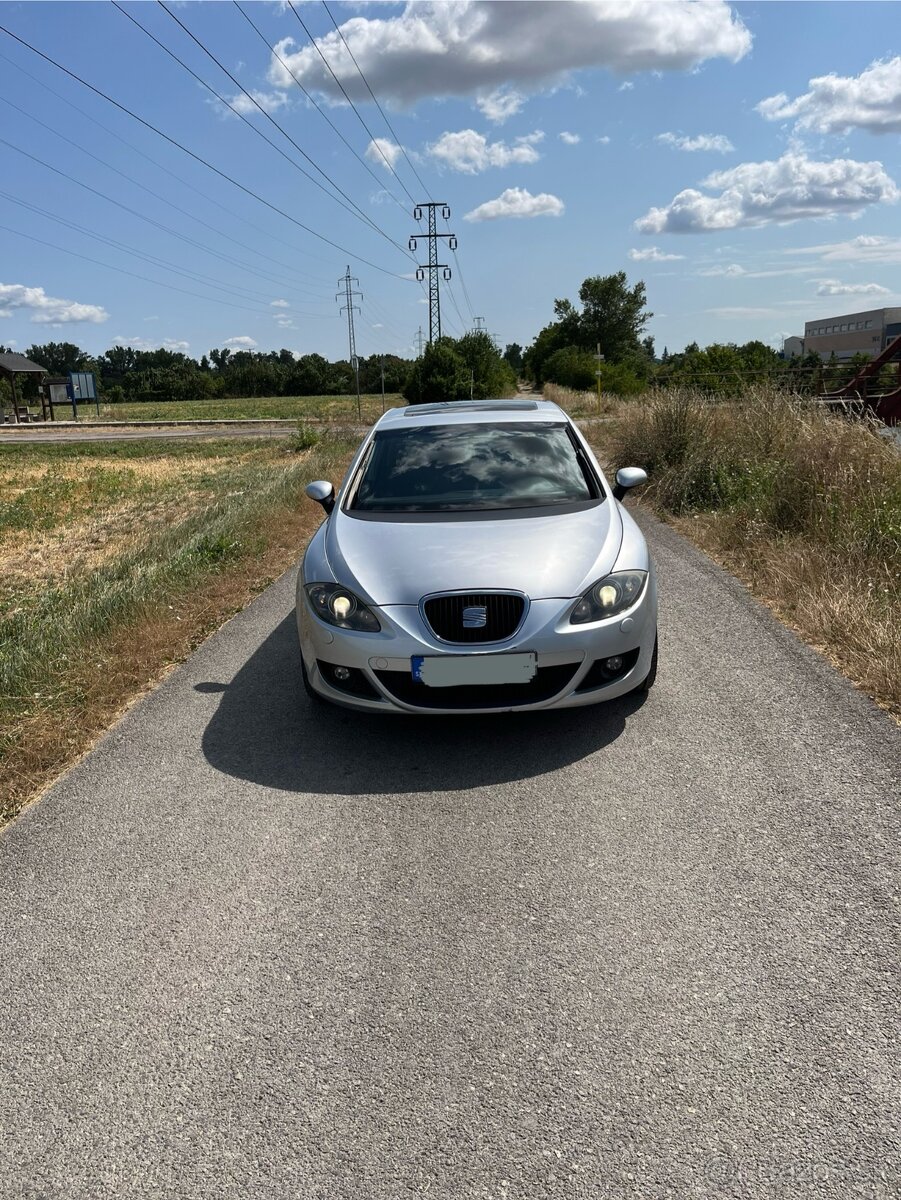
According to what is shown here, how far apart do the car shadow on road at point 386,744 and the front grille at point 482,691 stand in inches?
11.5

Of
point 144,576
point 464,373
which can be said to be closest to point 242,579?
point 144,576

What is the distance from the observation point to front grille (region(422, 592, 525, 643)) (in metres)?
4.09

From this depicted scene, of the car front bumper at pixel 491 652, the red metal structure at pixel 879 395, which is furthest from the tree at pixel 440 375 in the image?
the car front bumper at pixel 491 652

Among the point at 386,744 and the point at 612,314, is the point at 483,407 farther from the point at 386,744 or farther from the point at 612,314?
the point at 612,314

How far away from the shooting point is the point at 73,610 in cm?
708

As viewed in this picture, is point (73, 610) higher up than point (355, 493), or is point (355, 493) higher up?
point (355, 493)

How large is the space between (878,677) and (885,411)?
14.1 metres

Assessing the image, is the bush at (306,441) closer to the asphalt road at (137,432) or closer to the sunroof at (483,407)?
the asphalt road at (137,432)

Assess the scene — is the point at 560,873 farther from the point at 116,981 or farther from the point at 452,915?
Answer: the point at 116,981

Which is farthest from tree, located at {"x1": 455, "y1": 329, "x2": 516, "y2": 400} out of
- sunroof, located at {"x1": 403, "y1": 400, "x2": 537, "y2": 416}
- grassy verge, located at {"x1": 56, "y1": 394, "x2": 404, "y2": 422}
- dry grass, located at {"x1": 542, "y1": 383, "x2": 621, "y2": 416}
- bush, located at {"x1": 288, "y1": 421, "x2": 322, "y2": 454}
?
sunroof, located at {"x1": 403, "y1": 400, "x2": 537, "y2": 416}

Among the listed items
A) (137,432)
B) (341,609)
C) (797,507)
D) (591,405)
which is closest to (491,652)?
(341,609)

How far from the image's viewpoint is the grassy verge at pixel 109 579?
192 inches

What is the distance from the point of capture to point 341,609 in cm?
432

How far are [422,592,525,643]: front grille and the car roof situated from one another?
2.17 metres
